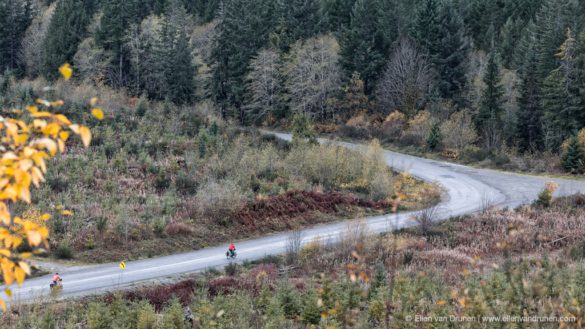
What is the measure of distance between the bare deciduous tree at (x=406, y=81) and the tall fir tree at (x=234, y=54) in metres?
13.7

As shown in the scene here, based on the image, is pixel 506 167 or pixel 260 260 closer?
pixel 260 260

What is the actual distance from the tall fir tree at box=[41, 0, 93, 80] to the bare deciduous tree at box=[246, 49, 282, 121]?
69.4ft

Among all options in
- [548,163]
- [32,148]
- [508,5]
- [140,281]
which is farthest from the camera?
[508,5]

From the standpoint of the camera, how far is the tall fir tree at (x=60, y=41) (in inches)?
2488

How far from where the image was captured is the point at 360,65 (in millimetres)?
54219

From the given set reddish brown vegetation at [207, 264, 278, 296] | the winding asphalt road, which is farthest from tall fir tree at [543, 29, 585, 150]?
reddish brown vegetation at [207, 264, 278, 296]

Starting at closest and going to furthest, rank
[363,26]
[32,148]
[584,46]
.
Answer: [32,148]
[584,46]
[363,26]

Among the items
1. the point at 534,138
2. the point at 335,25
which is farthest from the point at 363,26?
the point at 534,138

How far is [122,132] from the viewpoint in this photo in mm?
38219

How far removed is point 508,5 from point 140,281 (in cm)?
6571

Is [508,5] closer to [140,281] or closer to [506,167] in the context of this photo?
[506,167]

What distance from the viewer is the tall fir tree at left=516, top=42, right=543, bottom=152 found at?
4619cm

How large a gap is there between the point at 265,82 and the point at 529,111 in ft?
77.0

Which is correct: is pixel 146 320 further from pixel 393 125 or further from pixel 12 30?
pixel 12 30
